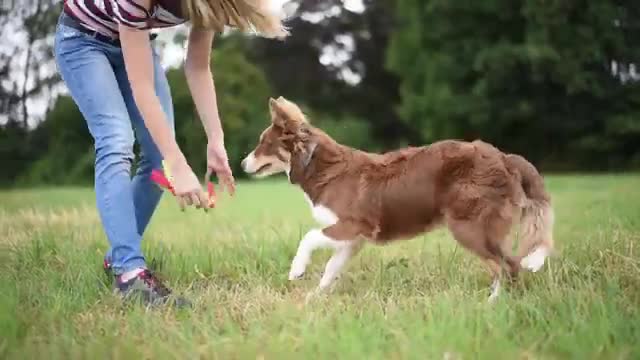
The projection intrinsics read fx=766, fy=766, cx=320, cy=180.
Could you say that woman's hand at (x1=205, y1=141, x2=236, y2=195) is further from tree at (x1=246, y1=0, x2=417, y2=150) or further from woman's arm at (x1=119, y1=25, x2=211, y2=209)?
tree at (x1=246, y1=0, x2=417, y2=150)

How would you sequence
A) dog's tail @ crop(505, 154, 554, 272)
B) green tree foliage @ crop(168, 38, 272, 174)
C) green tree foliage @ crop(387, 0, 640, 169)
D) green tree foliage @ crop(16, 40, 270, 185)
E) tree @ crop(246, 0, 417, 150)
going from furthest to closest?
tree @ crop(246, 0, 417, 150)
green tree foliage @ crop(387, 0, 640, 169)
green tree foliage @ crop(16, 40, 270, 185)
green tree foliage @ crop(168, 38, 272, 174)
dog's tail @ crop(505, 154, 554, 272)

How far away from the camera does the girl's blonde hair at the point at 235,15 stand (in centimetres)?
289

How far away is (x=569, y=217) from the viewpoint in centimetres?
632

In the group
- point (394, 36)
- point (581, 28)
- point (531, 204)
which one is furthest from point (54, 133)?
point (394, 36)

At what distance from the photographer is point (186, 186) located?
8.89ft

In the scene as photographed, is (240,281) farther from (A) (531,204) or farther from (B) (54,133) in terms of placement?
(B) (54,133)

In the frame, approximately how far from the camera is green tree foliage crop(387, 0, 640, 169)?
11617 mm

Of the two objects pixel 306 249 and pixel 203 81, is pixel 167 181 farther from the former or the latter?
pixel 306 249

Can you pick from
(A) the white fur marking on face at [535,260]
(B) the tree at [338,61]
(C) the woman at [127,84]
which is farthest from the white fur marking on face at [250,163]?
(B) the tree at [338,61]

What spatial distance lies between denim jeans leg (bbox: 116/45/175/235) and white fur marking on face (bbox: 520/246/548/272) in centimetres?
161

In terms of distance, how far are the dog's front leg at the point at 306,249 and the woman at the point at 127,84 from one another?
0.44 meters

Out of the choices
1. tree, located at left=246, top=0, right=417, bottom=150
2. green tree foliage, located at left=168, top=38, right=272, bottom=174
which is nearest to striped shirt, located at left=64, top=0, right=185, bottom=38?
green tree foliage, located at left=168, top=38, right=272, bottom=174

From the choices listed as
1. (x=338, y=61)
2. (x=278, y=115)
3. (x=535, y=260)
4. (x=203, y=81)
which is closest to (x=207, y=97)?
(x=203, y=81)

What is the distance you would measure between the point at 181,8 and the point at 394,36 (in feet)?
70.7
